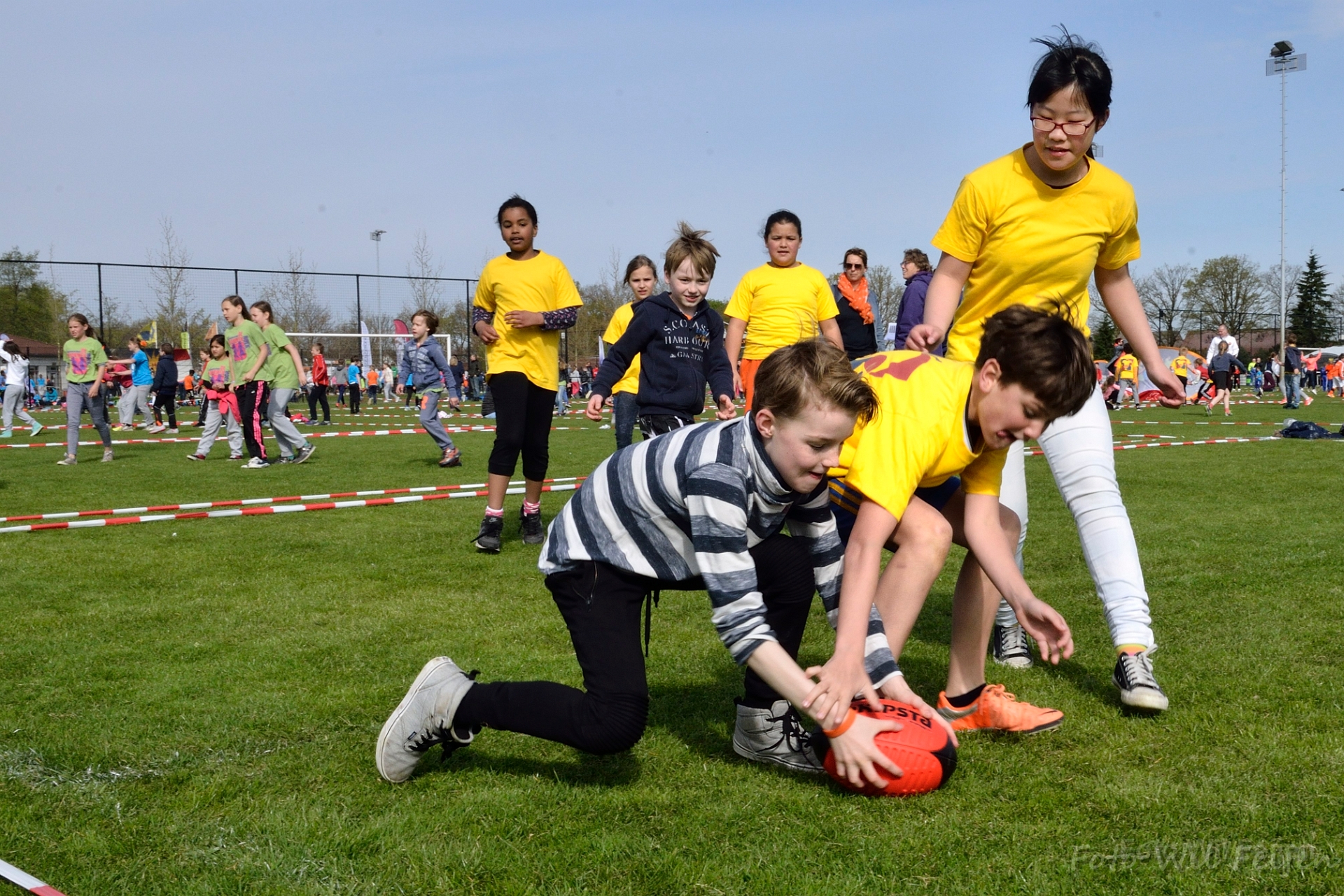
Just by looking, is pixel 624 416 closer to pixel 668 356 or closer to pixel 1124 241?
pixel 668 356

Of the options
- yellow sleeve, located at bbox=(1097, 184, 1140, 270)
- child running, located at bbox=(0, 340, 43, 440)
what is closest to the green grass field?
yellow sleeve, located at bbox=(1097, 184, 1140, 270)

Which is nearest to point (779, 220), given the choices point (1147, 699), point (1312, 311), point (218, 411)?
point (1147, 699)

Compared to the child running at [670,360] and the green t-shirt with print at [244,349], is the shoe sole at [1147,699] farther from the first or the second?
the green t-shirt with print at [244,349]

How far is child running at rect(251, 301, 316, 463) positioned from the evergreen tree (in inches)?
2842

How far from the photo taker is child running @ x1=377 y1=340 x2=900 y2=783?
276cm

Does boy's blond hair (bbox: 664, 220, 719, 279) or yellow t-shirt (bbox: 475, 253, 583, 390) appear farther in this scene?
yellow t-shirt (bbox: 475, 253, 583, 390)

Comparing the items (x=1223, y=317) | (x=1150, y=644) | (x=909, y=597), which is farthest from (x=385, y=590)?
(x=1223, y=317)

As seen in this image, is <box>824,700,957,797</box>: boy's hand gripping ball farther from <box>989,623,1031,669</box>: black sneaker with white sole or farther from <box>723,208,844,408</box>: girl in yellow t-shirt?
<box>723,208,844,408</box>: girl in yellow t-shirt

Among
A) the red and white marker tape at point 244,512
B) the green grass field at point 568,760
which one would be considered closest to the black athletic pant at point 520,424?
the red and white marker tape at point 244,512

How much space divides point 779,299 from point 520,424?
1960 mm

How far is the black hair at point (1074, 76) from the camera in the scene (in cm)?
368

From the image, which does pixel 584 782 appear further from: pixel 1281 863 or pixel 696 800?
pixel 1281 863

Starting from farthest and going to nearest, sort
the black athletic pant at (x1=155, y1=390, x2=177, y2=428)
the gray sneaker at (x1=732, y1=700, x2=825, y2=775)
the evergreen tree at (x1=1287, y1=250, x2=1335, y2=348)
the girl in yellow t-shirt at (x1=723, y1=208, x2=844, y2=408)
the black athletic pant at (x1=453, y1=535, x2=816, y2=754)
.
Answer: the evergreen tree at (x1=1287, y1=250, x2=1335, y2=348) → the black athletic pant at (x1=155, y1=390, x2=177, y2=428) → the girl in yellow t-shirt at (x1=723, y1=208, x2=844, y2=408) → the gray sneaker at (x1=732, y1=700, x2=825, y2=775) → the black athletic pant at (x1=453, y1=535, x2=816, y2=754)

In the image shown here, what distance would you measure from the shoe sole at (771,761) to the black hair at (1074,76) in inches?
92.8
